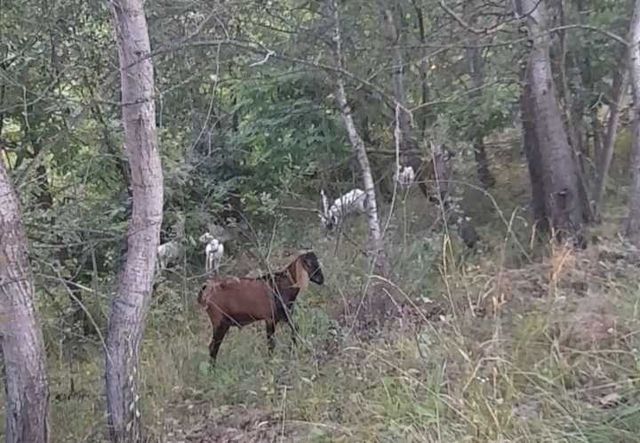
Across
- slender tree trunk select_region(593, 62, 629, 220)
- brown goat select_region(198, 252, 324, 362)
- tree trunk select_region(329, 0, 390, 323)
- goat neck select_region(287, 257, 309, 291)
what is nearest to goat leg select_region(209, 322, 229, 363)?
brown goat select_region(198, 252, 324, 362)

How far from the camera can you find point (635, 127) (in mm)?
5539

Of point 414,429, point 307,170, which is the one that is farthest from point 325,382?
point 307,170

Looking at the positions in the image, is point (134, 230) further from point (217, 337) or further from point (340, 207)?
point (340, 207)

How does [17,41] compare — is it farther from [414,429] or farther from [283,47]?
[414,429]

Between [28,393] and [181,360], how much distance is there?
5.05ft

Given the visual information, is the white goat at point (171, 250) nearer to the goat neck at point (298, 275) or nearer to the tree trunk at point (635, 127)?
the goat neck at point (298, 275)

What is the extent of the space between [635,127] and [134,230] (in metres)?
3.68

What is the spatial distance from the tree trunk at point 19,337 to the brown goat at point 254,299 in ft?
4.73

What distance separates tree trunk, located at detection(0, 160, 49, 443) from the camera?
11.0 ft

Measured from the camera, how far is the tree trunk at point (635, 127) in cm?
533

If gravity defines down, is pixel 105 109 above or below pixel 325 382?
above

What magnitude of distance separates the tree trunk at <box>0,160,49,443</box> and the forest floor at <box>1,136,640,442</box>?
448 mm

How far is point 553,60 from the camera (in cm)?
694

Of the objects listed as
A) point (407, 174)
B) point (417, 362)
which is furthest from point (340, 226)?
point (417, 362)
